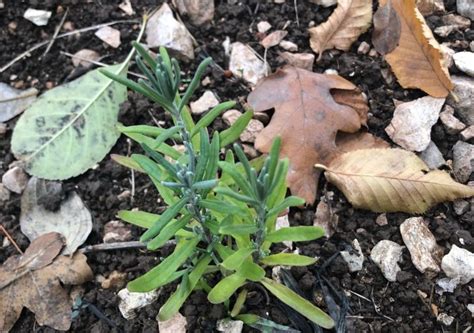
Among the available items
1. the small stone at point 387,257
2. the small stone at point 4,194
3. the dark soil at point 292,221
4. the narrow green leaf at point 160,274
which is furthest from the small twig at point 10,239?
the small stone at point 387,257

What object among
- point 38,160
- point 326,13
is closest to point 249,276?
point 38,160

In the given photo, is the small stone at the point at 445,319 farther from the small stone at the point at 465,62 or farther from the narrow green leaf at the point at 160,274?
the small stone at the point at 465,62

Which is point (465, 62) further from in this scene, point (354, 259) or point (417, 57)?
point (354, 259)

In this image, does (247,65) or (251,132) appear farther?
(247,65)

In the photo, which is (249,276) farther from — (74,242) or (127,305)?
(74,242)

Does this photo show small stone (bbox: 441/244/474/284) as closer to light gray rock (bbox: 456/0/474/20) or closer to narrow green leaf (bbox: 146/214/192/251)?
narrow green leaf (bbox: 146/214/192/251)

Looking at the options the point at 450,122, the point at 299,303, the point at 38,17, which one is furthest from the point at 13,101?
the point at 450,122
